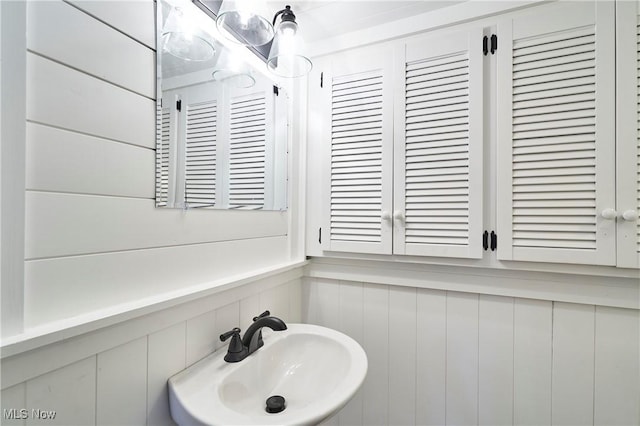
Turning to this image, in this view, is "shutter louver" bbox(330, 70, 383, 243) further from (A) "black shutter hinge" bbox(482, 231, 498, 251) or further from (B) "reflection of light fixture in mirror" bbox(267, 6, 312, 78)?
(A) "black shutter hinge" bbox(482, 231, 498, 251)

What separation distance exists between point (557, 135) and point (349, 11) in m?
0.93

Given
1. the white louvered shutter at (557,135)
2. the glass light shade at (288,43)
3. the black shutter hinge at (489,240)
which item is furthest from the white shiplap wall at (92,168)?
the white louvered shutter at (557,135)

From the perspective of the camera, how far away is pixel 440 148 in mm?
1182

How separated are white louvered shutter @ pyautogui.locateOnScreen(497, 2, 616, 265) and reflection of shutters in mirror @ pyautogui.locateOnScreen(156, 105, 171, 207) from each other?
113 centimetres

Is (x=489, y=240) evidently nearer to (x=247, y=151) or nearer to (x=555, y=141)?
(x=555, y=141)

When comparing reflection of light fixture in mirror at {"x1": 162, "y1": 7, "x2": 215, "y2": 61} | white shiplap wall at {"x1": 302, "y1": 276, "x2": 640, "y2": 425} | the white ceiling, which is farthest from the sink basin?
the white ceiling

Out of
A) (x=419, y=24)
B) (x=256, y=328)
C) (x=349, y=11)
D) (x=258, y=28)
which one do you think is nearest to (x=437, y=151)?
(x=419, y=24)

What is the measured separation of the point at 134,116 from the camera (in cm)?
73

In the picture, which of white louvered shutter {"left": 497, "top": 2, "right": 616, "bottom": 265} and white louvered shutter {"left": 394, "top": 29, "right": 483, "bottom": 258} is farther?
white louvered shutter {"left": 394, "top": 29, "right": 483, "bottom": 258}

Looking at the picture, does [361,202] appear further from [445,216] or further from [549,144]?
[549,144]

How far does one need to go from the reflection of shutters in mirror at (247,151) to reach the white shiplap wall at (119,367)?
0.35 m

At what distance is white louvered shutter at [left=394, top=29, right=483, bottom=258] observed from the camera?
1.13m

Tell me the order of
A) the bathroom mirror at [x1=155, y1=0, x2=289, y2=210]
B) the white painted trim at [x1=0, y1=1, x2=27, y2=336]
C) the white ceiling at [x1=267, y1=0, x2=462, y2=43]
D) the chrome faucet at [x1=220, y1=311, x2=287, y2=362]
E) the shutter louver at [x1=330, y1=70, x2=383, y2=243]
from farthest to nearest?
1. the shutter louver at [x1=330, y1=70, x2=383, y2=243]
2. the white ceiling at [x1=267, y1=0, x2=462, y2=43]
3. the chrome faucet at [x1=220, y1=311, x2=287, y2=362]
4. the bathroom mirror at [x1=155, y1=0, x2=289, y2=210]
5. the white painted trim at [x1=0, y1=1, x2=27, y2=336]

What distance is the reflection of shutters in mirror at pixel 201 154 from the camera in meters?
0.88
